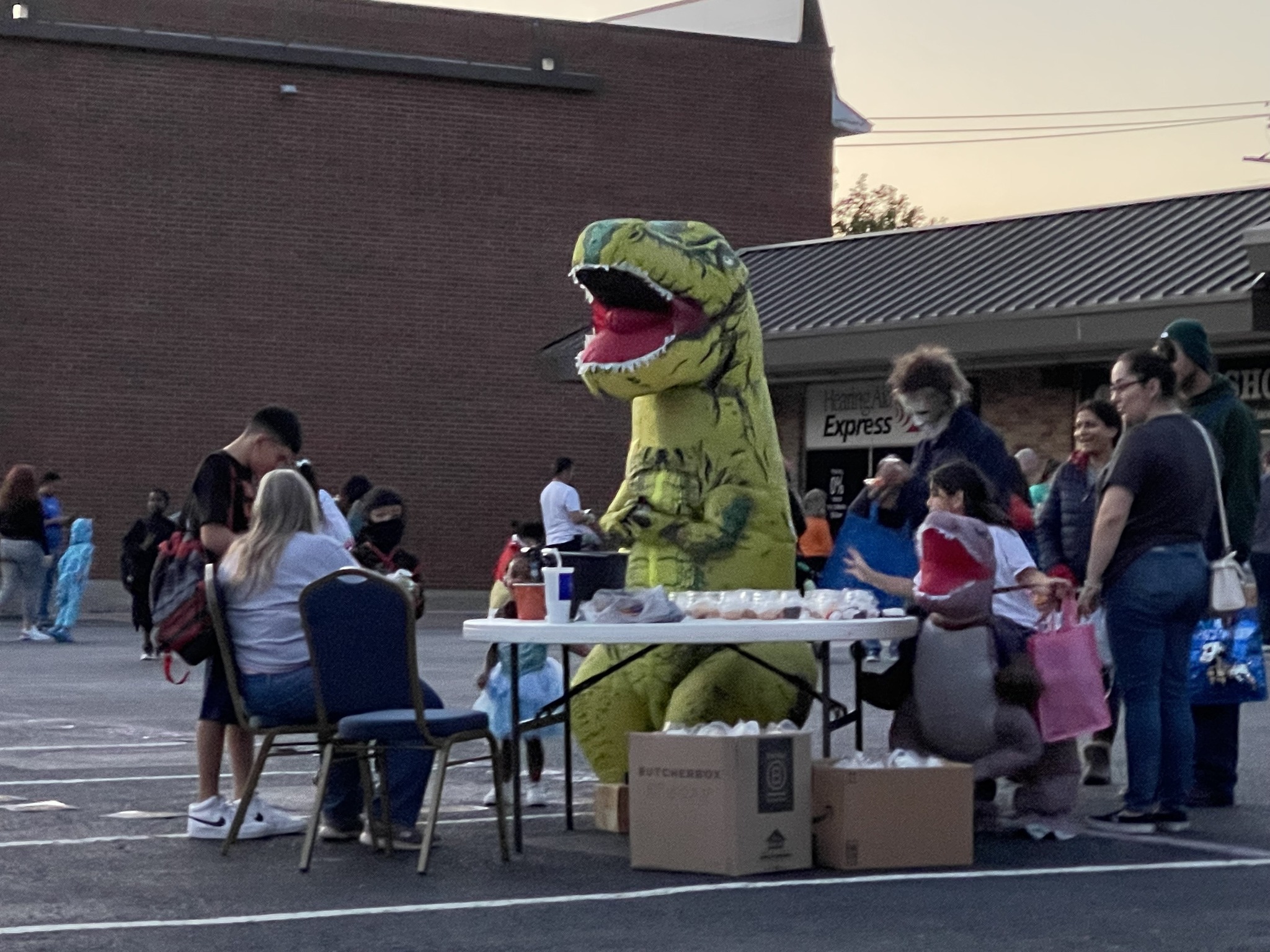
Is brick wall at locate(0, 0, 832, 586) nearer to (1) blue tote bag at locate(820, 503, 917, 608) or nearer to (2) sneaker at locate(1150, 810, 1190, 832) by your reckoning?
(1) blue tote bag at locate(820, 503, 917, 608)

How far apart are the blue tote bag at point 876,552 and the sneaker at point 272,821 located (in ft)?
7.25

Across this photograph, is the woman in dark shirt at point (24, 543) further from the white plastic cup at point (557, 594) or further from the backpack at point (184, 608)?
the white plastic cup at point (557, 594)

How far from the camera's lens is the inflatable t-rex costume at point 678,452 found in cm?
817

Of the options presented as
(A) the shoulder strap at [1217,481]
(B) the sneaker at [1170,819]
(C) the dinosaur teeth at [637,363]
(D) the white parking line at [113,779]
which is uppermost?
(C) the dinosaur teeth at [637,363]

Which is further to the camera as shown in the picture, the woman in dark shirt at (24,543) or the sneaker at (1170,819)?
the woman in dark shirt at (24,543)

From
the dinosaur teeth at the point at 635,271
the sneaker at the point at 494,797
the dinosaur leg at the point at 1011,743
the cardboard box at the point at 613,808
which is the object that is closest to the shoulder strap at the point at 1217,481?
the dinosaur leg at the point at 1011,743

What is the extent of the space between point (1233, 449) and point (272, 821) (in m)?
4.05

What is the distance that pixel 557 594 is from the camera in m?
7.23

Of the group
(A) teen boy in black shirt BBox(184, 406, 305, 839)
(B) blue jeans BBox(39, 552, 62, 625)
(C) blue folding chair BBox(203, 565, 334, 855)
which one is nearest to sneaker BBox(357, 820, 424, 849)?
(C) blue folding chair BBox(203, 565, 334, 855)

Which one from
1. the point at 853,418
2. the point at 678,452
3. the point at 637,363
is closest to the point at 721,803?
the point at 678,452

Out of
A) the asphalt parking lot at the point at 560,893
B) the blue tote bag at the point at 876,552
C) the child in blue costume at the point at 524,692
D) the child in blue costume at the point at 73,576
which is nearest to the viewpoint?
the asphalt parking lot at the point at 560,893

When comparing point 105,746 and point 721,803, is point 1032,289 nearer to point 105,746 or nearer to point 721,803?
point 105,746

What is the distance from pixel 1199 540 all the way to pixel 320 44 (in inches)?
829

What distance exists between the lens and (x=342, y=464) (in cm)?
2728
